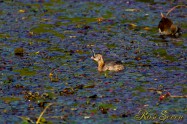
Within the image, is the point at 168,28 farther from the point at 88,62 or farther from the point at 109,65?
the point at 109,65

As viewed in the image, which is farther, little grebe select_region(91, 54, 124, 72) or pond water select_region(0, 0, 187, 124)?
little grebe select_region(91, 54, 124, 72)

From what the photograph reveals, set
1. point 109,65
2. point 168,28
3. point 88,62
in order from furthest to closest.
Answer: point 168,28
point 88,62
point 109,65

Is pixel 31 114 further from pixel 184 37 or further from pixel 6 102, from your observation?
pixel 184 37

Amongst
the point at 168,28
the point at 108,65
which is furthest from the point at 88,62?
the point at 168,28

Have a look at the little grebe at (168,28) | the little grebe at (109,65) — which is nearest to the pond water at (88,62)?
the little grebe at (109,65)

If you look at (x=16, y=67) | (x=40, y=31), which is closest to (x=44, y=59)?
(x=16, y=67)

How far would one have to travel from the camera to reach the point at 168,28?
78.7ft

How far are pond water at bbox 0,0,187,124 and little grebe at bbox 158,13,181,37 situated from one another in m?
0.35

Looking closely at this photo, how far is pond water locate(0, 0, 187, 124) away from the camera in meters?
15.6

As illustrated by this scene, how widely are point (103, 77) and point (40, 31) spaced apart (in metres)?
6.59

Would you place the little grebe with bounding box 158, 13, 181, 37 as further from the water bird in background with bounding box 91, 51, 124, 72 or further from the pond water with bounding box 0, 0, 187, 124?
the water bird in background with bounding box 91, 51, 124, 72

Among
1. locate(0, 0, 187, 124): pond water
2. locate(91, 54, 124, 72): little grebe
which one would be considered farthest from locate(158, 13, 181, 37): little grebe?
locate(91, 54, 124, 72): little grebe

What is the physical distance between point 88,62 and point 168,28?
470 cm

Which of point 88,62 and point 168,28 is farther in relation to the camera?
point 168,28
